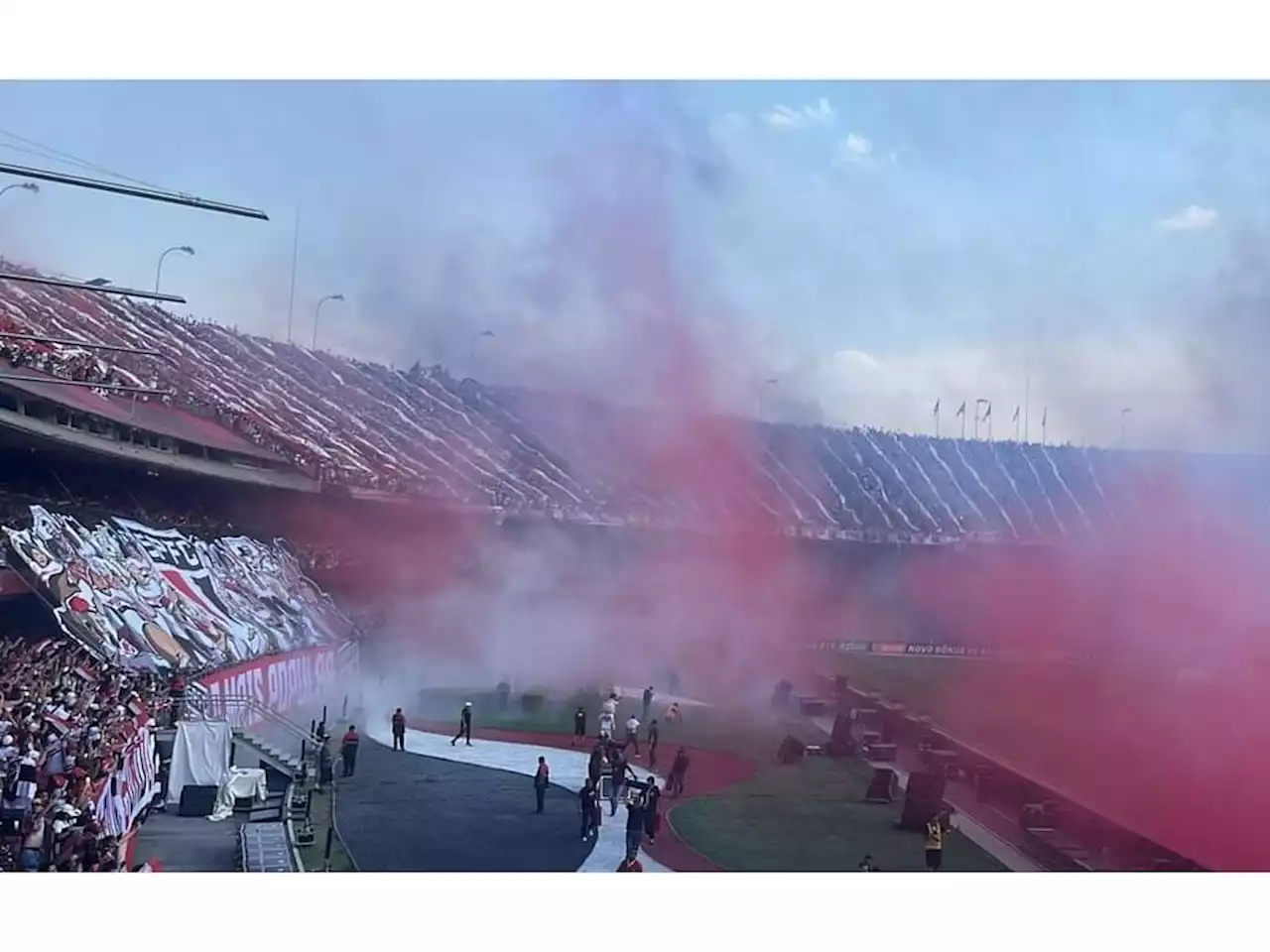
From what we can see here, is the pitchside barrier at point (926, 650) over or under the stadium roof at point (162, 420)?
under

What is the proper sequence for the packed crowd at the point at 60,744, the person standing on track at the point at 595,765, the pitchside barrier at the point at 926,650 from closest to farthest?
the packed crowd at the point at 60,744, the person standing on track at the point at 595,765, the pitchside barrier at the point at 926,650

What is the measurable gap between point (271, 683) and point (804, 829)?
4.99 m

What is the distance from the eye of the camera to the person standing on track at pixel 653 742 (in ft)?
35.2

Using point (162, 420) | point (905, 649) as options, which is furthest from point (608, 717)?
point (162, 420)

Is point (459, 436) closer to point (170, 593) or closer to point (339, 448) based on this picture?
point (339, 448)

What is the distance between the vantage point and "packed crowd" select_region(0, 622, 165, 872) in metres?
8.98

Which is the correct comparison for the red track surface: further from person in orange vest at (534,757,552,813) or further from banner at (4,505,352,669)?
banner at (4,505,352,669)

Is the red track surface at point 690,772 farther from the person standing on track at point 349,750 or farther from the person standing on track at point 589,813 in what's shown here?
the person standing on track at point 349,750

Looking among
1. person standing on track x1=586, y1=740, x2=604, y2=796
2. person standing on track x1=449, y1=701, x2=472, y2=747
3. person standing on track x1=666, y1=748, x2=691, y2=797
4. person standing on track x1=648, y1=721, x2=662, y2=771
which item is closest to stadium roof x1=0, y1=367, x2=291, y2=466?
person standing on track x1=449, y1=701, x2=472, y2=747

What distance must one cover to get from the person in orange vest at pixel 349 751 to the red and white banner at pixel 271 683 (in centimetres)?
85

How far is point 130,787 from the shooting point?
30.8 feet

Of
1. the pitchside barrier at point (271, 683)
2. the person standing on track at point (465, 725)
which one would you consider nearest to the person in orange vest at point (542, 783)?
the person standing on track at point (465, 725)
